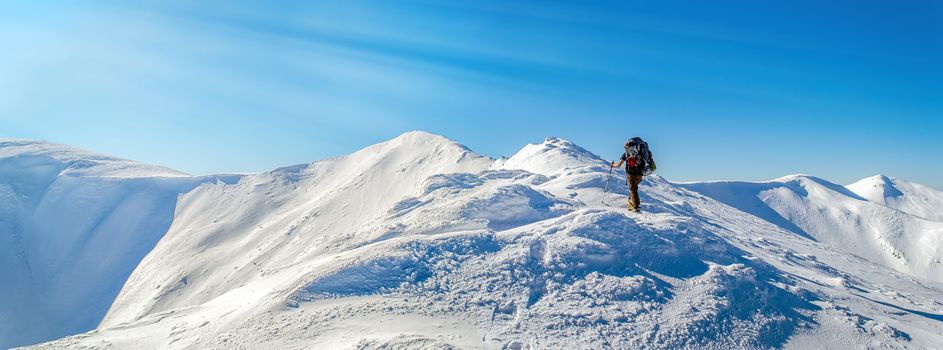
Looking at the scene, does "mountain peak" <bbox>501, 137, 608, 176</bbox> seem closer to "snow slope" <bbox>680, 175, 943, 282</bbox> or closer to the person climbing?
"snow slope" <bbox>680, 175, 943, 282</bbox>

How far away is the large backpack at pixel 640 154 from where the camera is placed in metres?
8.81

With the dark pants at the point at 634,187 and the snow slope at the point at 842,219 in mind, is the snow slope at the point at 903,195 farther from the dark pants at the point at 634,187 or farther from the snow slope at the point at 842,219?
the dark pants at the point at 634,187

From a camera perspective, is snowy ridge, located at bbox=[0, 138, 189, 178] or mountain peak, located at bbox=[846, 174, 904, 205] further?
mountain peak, located at bbox=[846, 174, 904, 205]

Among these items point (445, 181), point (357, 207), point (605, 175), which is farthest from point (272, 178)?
point (605, 175)

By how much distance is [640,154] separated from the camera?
8.82 metres

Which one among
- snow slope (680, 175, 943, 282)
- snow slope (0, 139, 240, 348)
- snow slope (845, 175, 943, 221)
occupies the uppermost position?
snow slope (845, 175, 943, 221)

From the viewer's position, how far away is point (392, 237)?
33875 mm

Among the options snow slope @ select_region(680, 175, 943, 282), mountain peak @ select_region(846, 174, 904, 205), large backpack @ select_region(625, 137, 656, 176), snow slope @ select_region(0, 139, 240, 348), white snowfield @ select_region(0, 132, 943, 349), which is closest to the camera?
large backpack @ select_region(625, 137, 656, 176)

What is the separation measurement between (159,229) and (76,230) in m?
11.1

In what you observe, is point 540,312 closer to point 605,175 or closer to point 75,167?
point 605,175

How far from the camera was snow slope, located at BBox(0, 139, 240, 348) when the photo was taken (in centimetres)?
5875

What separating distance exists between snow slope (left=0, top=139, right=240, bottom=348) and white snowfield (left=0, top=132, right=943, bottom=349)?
0.33 metres

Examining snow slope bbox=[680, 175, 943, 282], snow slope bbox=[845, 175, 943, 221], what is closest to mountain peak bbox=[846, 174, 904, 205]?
snow slope bbox=[845, 175, 943, 221]

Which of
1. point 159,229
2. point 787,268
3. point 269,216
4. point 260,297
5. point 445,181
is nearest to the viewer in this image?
point 260,297
